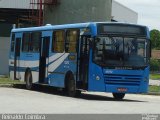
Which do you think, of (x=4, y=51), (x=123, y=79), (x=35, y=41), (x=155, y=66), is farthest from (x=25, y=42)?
(x=155, y=66)

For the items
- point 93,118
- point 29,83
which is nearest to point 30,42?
point 29,83

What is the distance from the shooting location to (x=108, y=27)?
2397cm

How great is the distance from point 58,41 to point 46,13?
1430 centimetres

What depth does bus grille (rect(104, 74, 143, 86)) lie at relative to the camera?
78.1 ft

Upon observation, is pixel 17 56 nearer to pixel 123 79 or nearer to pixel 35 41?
pixel 35 41

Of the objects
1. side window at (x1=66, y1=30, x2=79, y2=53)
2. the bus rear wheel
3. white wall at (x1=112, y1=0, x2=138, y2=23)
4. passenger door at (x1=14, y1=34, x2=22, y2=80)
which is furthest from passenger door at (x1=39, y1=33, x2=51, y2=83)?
white wall at (x1=112, y1=0, x2=138, y2=23)

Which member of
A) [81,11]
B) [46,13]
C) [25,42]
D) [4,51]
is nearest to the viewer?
[25,42]

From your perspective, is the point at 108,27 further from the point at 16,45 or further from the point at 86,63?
the point at 16,45

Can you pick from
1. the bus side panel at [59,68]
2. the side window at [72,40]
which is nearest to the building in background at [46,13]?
the bus side panel at [59,68]

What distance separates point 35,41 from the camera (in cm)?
2933

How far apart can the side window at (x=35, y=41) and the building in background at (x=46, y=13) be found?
30.4ft

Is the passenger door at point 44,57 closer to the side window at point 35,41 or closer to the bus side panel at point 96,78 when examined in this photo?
the side window at point 35,41

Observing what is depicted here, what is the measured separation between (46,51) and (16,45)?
4325mm

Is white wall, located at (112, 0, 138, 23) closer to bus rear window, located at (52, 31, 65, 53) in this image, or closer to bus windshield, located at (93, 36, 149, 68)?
bus rear window, located at (52, 31, 65, 53)
